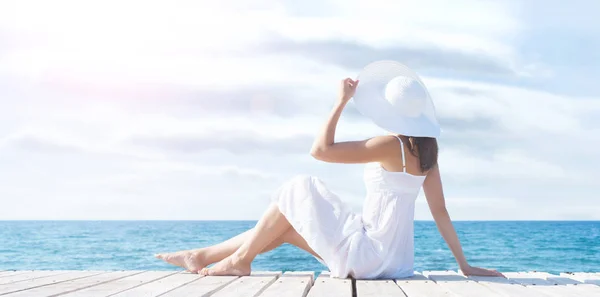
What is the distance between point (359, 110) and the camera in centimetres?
405

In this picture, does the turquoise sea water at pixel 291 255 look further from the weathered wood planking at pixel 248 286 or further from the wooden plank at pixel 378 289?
the wooden plank at pixel 378 289

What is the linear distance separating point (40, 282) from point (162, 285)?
2.64 feet

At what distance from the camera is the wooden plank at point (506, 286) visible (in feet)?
11.0

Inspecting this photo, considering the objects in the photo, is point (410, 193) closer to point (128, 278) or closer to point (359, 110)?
point (359, 110)

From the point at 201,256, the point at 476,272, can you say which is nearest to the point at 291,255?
the point at 201,256

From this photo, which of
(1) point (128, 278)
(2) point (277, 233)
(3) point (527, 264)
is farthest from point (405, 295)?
(3) point (527, 264)

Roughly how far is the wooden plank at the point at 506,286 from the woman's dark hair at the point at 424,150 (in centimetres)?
70

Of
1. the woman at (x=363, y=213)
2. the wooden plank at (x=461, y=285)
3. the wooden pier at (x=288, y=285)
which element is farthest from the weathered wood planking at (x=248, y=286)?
the wooden plank at (x=461, y=285)

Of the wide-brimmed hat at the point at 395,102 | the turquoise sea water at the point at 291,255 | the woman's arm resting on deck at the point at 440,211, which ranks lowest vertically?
the turquoise sea water at the point at 291,255

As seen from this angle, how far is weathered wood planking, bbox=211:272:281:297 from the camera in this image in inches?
133

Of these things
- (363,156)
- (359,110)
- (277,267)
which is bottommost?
(277,267)

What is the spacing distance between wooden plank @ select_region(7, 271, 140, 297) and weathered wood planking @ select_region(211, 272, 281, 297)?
0.80 metres

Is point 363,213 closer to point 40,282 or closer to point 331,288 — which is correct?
point 331,288

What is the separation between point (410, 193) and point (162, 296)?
60.9 inches
